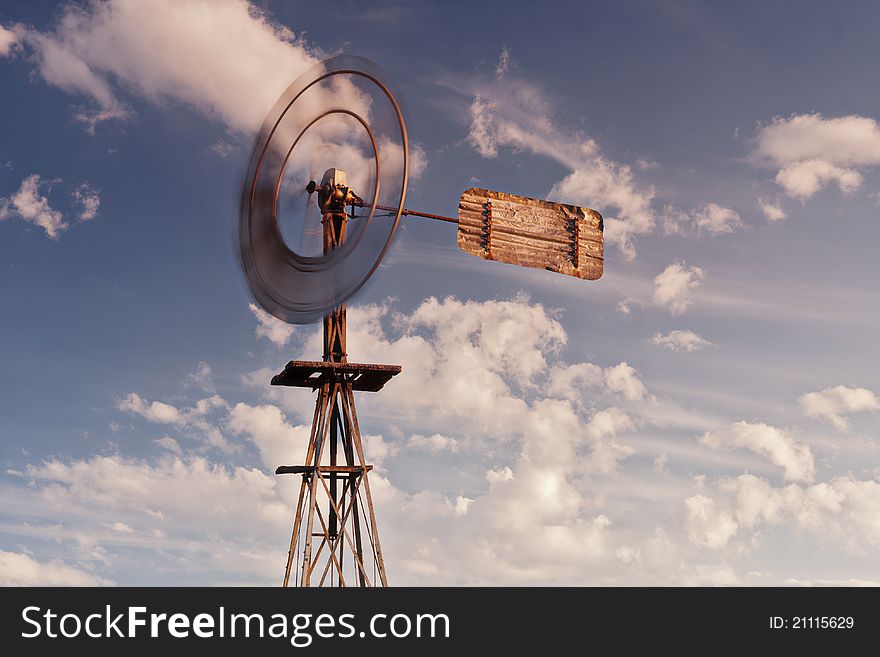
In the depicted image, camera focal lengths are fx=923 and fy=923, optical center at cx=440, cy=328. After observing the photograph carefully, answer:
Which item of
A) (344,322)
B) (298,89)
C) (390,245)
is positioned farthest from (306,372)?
(298,89)

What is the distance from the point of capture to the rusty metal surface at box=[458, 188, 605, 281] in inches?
826

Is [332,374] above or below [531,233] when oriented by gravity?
below

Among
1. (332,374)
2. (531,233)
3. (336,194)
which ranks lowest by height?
(332,374)

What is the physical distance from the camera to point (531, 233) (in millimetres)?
Answer: 21609

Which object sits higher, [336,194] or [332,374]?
[336,194]

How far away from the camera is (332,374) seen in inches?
797

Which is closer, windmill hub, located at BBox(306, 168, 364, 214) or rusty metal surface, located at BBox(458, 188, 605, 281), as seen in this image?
windmill hub, located at BBox(306, 168, 364, 214)

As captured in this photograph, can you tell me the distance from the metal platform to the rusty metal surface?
340cm

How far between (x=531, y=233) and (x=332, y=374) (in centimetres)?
571

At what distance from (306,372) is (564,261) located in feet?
22.0

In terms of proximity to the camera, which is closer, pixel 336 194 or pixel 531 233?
pixel 336 194

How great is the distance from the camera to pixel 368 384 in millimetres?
20859
